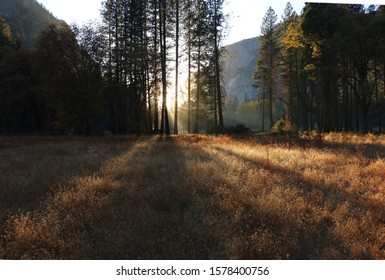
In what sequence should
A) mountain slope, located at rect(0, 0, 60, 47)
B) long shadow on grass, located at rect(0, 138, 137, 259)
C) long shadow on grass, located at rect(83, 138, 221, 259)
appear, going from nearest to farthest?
long shadow on grass, located at rect(83, 138, 221, 259) < long shadow on grass, located at rect(0, 138, 137, 259) < mountain slope, located at rect(0, 0, 60, 47)

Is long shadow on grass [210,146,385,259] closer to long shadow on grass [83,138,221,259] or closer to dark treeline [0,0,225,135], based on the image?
long shadow on grass [83,138,221,259]

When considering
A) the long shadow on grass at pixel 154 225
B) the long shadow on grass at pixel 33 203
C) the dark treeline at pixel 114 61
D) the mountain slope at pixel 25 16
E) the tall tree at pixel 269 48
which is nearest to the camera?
the long shadow on grass at pixel 154 225

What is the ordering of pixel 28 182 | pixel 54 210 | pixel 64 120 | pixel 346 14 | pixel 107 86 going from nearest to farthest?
pixel 54 210 → pixel 28 182 → pixel 346 14 → pixel 64 120 → pixel 107 86

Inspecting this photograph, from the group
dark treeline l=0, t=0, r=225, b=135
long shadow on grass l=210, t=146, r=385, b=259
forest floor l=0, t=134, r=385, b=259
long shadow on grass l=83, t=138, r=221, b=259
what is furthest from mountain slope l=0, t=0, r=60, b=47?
long shadow on grass l=210, t=146, r=385, b=259

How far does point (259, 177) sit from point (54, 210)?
16.2 ft

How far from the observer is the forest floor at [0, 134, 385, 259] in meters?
4.33

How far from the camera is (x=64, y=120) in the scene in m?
26.7

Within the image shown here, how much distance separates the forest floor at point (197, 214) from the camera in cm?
433

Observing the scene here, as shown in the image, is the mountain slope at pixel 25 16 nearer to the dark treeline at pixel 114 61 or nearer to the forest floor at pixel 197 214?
the dark treeline at pixel 114 61

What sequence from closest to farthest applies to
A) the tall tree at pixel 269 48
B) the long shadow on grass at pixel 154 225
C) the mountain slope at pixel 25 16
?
the long shadow on grass at pixel 154 225, the tall tree at pixel 269 48, the mountain slope at pixel 25 16

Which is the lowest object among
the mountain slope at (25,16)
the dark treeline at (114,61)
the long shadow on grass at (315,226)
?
the long shadow on grass at (315,226)

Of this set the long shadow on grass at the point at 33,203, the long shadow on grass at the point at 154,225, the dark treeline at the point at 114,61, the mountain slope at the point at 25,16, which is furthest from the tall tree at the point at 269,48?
the mountain slope at the point at 25,16
